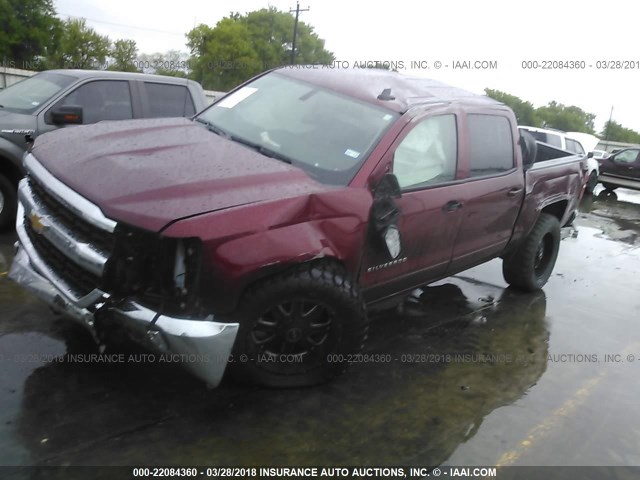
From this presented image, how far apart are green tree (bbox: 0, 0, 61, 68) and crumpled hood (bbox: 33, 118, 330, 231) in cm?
4659

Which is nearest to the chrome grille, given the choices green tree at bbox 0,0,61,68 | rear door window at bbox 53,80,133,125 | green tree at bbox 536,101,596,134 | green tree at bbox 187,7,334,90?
rear door window at bbox 53,80,133,125

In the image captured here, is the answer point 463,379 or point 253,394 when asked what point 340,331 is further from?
point 463,379

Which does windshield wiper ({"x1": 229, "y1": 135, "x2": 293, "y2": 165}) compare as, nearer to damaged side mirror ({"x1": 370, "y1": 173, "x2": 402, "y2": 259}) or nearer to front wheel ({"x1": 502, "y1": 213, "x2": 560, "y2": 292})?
damaged side mirror ({"x1": 370, "y1": 173, "x2": 402, "y2": 259})

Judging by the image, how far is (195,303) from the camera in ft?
9.30

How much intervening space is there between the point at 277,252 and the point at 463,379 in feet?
5.72

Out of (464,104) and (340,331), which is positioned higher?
(464,104)

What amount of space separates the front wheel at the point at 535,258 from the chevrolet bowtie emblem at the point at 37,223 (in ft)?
13.4

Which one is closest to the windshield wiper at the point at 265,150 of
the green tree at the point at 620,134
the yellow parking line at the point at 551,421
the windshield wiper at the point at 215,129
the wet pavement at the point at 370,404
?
the windshield wiper at the point at 215,129

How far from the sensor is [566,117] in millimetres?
80750

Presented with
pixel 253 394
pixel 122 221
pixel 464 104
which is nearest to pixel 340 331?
pixel 253 394

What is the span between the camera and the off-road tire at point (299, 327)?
3023mm

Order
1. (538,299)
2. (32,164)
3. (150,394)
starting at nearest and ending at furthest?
1. (150,394)
2. (32,164)
3. (538,299)

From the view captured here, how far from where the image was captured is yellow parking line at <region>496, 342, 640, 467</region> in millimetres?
3123

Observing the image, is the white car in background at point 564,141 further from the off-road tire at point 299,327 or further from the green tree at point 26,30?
the green tree at point 26,30
